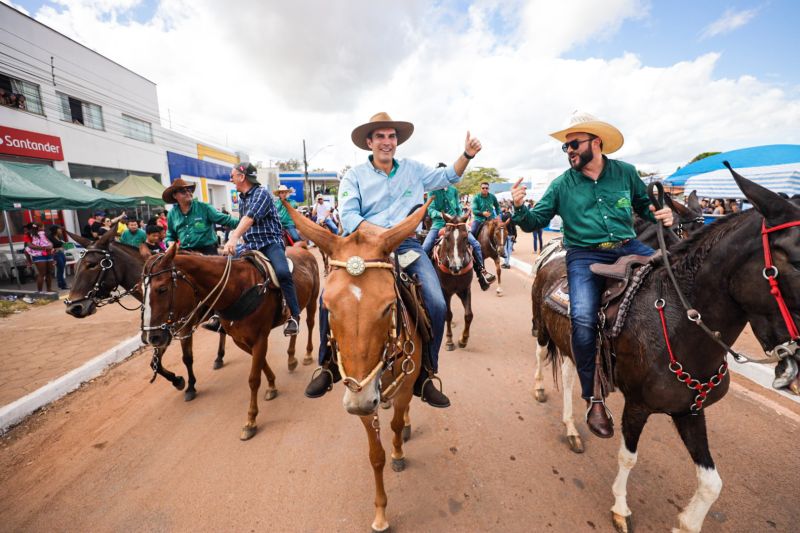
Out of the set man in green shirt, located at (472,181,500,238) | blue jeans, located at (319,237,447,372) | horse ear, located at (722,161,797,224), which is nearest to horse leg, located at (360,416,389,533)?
blue jeans, located at (319,237,447,372)

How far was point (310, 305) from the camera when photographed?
226 inches

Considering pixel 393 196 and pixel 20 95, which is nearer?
pixel 393 196

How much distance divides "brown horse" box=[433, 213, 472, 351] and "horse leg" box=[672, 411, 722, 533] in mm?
3364

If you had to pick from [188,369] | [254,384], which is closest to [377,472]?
[254,384]

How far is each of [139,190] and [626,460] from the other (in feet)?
62.6

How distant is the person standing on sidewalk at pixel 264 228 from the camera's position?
164 inches

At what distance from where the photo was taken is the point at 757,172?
9789 millimetres

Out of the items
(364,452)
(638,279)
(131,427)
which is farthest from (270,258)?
(638,279)

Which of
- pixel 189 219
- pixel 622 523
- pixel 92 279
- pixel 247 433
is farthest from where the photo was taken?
pixel 189 219

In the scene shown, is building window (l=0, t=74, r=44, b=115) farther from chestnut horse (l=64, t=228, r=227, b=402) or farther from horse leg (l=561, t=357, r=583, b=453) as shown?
horse leg (l=561, t=357, r=583, b=453)

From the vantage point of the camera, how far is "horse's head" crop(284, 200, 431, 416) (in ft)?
5.68

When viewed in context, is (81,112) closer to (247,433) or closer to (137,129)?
(137,129)

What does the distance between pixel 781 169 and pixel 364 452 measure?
1338 centimetres

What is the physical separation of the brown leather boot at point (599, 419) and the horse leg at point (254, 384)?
3.25 m
